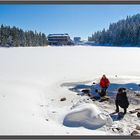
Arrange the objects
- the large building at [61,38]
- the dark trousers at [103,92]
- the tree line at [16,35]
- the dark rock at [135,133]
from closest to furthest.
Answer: the dark rock at [135,133] → the large building at [61,38] → the dark trousers at [103,92] → the tree line at [16,35]

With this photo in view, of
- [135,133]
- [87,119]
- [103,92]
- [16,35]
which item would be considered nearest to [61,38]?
[103,92]

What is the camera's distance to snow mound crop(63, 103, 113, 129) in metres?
9.41

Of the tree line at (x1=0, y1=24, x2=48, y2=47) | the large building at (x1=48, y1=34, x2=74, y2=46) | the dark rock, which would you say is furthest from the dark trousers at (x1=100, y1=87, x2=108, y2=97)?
the dark rock

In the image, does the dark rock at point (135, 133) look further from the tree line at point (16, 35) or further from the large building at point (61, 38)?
the tree line at point (16, 35)

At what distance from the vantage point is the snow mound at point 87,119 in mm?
9414

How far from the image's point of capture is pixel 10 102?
35.2 ft

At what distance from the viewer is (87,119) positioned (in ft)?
31.3

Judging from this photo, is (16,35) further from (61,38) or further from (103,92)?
(103,92)

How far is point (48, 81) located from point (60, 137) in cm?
929

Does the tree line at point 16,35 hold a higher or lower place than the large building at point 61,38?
higher

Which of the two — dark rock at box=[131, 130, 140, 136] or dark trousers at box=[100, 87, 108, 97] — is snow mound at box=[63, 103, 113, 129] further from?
dark trousers at box=[100, 87, 108, 97]

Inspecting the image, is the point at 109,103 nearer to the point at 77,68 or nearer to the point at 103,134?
the point at 103,134

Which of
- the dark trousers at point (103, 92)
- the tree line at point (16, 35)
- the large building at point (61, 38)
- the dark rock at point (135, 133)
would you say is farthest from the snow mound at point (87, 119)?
the tree line at point (16, 35)

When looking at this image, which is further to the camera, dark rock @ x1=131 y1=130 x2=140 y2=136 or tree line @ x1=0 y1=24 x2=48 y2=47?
tree line @ x1=0 y1=24 x2=48 y2=47
